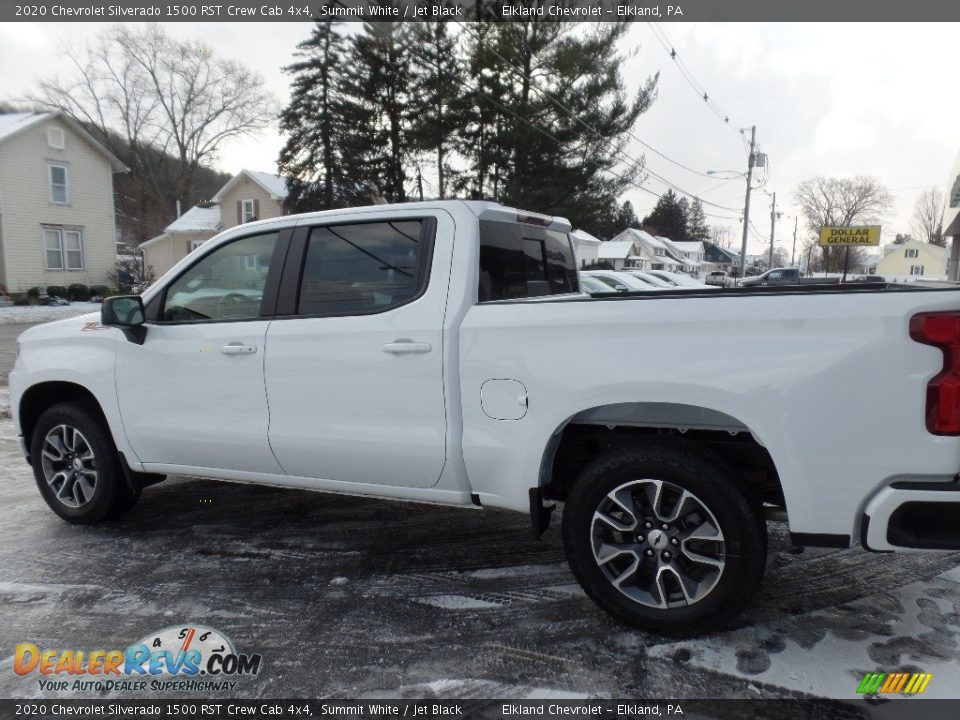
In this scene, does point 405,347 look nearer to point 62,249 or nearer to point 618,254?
point 62,249

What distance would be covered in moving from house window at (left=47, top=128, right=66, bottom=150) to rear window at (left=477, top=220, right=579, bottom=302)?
31.6 metres

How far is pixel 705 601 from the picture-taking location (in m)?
3.04

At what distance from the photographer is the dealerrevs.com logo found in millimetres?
2952

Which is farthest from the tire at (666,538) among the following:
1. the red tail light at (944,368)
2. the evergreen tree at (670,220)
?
the evergreen tree at (670,220)

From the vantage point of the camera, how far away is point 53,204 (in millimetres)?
29281

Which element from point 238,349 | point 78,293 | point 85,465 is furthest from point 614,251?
point 238,349

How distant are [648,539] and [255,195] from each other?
41.4m

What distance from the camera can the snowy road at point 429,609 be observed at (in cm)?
290

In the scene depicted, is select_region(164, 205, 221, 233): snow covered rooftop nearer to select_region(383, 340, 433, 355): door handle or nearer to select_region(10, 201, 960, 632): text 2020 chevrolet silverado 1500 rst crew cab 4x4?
select_region(10, 201, 960, 632): text 2020 chevrolet silverado 1500 rst crew cab 4x4

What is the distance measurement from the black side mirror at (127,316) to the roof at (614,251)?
7171 centimetres

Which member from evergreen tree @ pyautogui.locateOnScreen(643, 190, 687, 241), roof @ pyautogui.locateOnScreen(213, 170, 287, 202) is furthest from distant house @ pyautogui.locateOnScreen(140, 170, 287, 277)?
evergreen tree @ pyautogui.locateOnScreen(643, 190, 687, 241)

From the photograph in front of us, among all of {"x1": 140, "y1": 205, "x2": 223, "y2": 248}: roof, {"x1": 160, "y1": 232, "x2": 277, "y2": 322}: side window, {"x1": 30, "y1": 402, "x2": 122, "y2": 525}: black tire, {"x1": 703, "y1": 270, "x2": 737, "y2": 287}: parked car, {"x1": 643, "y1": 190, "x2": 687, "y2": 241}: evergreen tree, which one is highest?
{"x1": 643, "y1": 190, "x2": 687, "y2": 241}: evergreen tree

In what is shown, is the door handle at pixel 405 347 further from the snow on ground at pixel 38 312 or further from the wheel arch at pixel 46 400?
the snow on ground at pixel 38 312

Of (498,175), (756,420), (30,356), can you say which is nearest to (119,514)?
(30,356)
